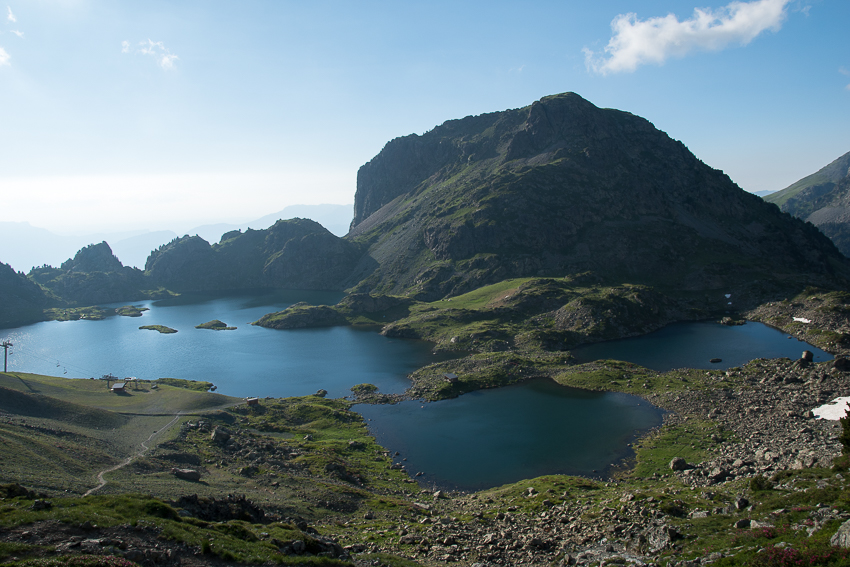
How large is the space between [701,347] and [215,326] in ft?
565

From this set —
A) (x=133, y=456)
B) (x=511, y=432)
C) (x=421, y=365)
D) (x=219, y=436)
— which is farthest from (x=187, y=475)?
(x=421, y=365)

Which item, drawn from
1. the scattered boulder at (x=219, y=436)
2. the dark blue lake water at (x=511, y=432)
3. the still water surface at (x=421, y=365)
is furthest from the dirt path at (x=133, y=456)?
the still water surface at (x=421, y=365)

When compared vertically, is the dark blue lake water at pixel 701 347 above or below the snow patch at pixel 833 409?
below

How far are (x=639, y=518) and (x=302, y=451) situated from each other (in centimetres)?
4433

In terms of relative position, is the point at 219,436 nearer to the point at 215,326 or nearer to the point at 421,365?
the point at 421,365

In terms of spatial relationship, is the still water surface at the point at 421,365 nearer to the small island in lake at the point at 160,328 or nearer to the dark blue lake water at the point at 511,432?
the dark blue lake water at the point at 511,432

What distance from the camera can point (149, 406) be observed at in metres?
73.7

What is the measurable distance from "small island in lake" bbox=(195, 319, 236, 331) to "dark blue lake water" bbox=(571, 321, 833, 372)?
445ft

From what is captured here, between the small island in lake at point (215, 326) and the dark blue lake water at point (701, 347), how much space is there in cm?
13567

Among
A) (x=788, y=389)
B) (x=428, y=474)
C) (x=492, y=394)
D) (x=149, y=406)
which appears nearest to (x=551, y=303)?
(x=492, y=394)

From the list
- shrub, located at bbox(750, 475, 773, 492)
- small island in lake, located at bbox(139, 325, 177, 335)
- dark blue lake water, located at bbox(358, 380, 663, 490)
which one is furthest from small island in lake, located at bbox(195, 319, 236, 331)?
shrub, located at bbox(750, 475, 773, 492)

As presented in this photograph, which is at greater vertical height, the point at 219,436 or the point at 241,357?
the point at 219,436

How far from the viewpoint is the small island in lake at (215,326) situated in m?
185

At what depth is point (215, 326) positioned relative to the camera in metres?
188
